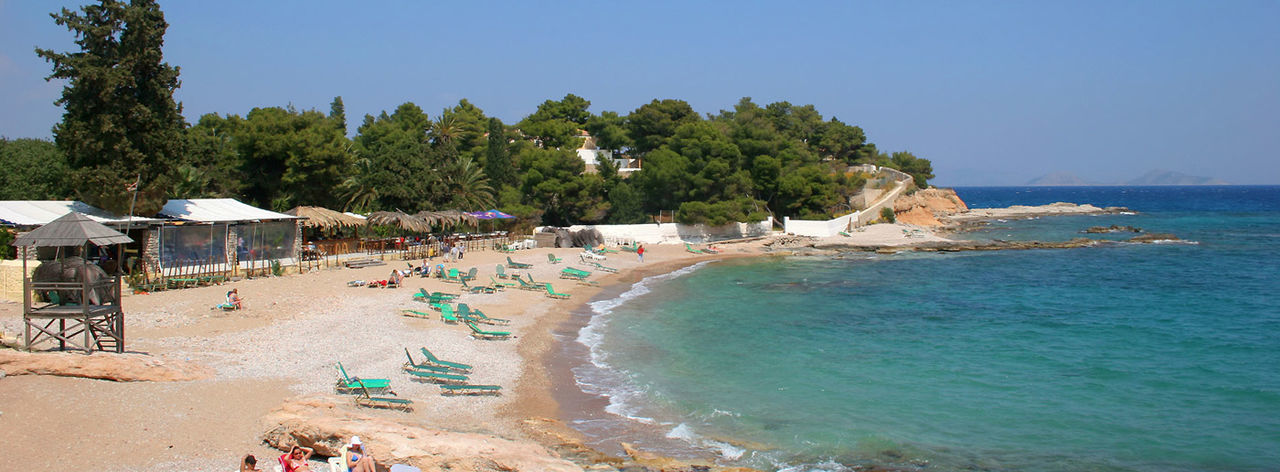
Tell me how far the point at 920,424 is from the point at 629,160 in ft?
175

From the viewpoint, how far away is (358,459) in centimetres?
841

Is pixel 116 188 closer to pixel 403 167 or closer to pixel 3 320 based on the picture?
pixel 3 320

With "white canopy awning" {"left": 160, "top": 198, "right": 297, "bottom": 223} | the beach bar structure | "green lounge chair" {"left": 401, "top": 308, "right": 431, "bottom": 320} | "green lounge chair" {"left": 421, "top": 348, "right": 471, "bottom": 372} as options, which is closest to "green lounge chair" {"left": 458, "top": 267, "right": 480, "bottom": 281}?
"green lounge chair" {"left": 401, "top": 308, "right": 431, "bottom": 320}

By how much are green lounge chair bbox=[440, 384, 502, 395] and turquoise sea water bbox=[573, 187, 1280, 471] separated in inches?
78.2

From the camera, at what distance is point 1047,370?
55.5 ft

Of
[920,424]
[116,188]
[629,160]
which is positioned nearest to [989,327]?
[920,424]

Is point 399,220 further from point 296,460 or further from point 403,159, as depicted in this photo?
point 296,460

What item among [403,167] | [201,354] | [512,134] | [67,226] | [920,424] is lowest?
[920,424]

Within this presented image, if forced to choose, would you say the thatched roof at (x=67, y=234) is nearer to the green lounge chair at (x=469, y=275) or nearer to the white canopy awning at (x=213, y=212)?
the white canopy awning at (x=213, y=212)

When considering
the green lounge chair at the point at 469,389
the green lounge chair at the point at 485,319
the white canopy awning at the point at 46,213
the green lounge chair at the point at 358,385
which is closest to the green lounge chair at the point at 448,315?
the green lounge chair at the point at 485,319

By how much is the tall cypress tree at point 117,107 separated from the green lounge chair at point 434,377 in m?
13.9

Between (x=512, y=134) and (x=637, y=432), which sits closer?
(x=637, y=432)

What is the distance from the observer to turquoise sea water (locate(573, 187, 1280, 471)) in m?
11.8

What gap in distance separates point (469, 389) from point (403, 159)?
27959 mm
